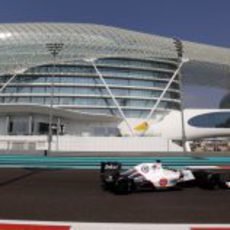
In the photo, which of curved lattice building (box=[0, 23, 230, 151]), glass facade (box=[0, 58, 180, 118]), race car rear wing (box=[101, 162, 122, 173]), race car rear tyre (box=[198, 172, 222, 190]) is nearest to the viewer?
race car rear tyre (box=[198, 172, 222, 190])

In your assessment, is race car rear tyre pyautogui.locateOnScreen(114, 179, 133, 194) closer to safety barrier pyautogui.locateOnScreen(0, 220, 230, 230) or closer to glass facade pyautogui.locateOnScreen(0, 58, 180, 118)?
safety barrier pyautogui.locateOnScreen(0, 220, 230, 230)

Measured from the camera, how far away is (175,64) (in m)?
66.1

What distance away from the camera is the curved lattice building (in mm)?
58719

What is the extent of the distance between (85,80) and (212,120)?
22638 millimetres

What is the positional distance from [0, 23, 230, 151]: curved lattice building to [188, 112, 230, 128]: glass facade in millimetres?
5285

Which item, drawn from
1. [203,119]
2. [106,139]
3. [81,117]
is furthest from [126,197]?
[203,119]

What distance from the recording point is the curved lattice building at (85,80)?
58719mm

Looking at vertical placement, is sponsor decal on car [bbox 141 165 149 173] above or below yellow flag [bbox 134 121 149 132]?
below

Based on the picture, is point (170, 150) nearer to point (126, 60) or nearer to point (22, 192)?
point (126, 60)

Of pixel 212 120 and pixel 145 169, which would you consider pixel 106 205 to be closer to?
pixel 145 169

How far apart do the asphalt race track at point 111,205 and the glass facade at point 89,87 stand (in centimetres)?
4626

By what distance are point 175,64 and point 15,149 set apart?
1272 inches

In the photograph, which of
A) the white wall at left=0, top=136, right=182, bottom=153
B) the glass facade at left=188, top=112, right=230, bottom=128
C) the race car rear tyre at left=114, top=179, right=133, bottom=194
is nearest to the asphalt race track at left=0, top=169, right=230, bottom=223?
the race car rear tyre at left=114, top=179, right=133, bottom=194

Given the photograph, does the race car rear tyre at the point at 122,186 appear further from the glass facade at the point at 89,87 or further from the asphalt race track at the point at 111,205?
the glass facade at the point at 89,87
